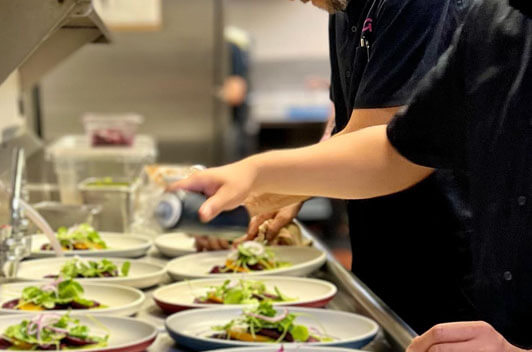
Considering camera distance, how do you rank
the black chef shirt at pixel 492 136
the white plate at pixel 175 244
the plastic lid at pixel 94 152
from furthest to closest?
the plastic lid at pixel 94 152 < the white plate at pixel 175 244 < the black chef shirt at pixel 492 136

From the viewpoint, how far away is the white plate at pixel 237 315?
1.85 meters

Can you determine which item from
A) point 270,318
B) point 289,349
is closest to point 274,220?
point 270,318

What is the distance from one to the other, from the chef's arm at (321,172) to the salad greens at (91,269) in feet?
3.30

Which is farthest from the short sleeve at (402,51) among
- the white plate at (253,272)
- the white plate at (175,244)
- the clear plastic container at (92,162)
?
the clear plastic container at (92,162)

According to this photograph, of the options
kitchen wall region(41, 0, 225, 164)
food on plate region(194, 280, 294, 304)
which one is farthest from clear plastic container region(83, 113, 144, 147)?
food on plate region(194, 280, 294, 304)

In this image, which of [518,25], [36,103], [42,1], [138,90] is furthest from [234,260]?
[138,90]

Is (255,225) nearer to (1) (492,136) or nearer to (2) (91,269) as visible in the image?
(2) (91,269)

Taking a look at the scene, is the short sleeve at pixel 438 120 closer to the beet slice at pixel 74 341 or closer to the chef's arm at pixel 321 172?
the chef's arm at pixel 321 172

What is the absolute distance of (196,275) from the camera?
247 centimetres

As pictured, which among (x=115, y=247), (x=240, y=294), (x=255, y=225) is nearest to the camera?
(x=240, y=294)

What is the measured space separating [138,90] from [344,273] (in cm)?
389

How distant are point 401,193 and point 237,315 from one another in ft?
1.83

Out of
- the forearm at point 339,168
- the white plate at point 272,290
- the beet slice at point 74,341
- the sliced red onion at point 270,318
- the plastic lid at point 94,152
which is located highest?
the forearm at point 339,168

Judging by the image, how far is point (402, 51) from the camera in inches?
80.8
